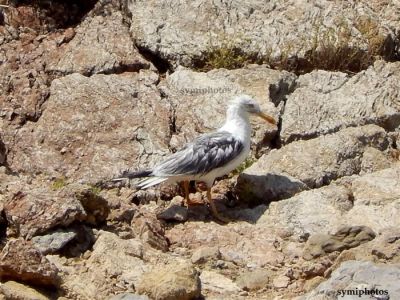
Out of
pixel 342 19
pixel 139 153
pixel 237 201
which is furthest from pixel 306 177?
pixel 342 19

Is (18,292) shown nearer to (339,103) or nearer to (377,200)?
(377,200)

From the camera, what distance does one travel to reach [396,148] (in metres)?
12.6

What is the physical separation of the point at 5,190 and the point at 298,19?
4171 mm

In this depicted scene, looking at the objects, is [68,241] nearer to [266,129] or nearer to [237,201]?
[237,201]

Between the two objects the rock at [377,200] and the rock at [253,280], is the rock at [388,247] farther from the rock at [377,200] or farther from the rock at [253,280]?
the rock at [253,280]

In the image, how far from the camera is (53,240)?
1027 centimetres

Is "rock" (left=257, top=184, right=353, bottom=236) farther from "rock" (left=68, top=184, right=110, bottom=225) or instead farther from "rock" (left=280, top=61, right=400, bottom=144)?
"rock" (left=68, top=184, right=110, bottom=225)

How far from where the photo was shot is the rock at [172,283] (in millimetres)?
9273

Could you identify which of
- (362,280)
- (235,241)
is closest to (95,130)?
(235,241)

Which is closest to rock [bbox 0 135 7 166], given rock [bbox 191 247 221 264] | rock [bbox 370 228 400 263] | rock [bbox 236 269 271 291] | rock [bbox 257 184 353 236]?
rock [bbox 191 247 221 264]

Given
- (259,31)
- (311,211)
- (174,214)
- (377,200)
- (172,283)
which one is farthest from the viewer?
(259,31)

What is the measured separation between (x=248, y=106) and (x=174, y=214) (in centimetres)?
153

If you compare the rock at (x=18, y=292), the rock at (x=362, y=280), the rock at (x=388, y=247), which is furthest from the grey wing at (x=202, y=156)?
the rock at (x=362, y=280)

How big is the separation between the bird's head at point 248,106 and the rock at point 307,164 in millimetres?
388
